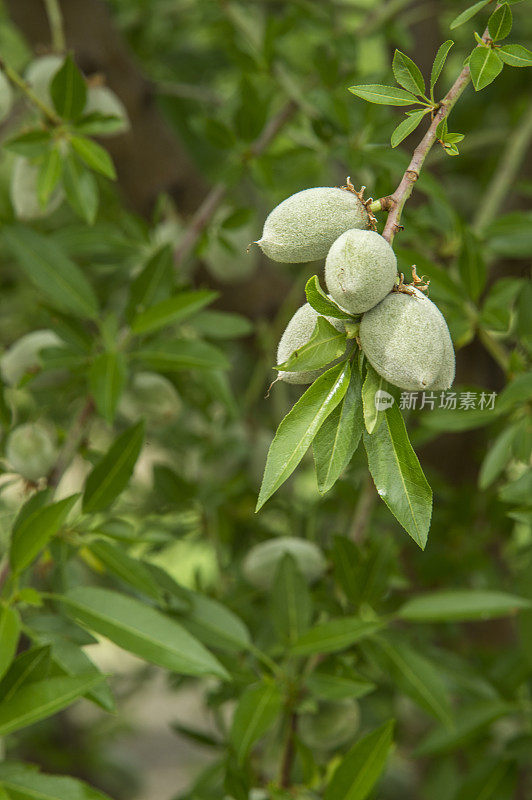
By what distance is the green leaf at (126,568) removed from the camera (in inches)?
31.4

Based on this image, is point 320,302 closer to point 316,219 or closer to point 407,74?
point 316,219

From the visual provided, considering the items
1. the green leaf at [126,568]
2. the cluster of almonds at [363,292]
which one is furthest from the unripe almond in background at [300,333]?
the green leaf at [126,568]

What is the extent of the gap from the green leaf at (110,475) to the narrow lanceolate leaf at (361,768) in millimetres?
327

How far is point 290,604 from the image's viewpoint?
0.93 metres

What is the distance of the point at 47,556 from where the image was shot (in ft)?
2.90

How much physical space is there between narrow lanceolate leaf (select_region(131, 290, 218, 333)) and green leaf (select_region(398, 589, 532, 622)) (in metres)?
0.40

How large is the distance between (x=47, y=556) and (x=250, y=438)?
0.60 meters

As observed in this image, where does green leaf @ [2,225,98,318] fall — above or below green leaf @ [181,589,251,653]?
above

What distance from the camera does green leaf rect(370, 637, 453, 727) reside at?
0.94m

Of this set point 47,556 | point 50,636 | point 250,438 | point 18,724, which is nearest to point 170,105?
point 250,438

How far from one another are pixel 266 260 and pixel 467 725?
0.85 m

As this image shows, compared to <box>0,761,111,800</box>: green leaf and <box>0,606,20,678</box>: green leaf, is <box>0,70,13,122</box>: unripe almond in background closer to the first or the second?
<box>0,606,20,678</box>: green leaf

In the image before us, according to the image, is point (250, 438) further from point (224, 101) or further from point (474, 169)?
point (474, 169)

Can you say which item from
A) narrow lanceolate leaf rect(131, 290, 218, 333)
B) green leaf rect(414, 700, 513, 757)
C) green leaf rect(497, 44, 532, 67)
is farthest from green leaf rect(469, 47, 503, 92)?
green leaf rect(414, 700, 513, 757)
